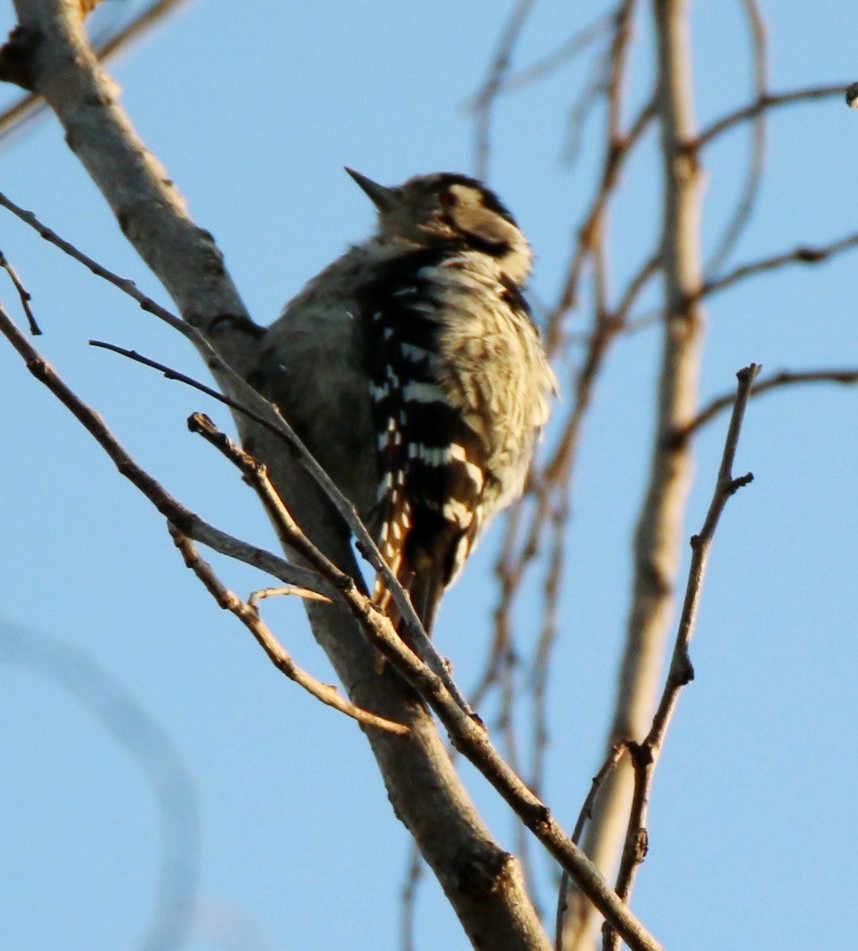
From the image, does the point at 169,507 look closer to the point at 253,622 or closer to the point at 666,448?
the point at 253,622

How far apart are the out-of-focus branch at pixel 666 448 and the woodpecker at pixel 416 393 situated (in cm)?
69

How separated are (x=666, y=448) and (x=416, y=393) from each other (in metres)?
1.03

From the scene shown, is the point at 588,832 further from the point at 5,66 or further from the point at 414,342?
the point at 5,66

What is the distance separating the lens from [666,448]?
10.3 feet

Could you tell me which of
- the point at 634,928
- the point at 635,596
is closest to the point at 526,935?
the point at 634,928

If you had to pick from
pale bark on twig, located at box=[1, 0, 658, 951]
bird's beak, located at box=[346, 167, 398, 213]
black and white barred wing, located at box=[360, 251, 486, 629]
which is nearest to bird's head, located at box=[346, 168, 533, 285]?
bird's beak, located at box=[346, 167, 398, 213]

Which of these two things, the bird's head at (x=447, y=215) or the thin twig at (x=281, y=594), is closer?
the thin twig at (x=281, y=594)

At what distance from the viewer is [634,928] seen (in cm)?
177

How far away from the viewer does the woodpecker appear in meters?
3.85

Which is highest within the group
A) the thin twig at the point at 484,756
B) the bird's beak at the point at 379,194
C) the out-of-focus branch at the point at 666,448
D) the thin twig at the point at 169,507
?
the bird's beak at the point at 379,194

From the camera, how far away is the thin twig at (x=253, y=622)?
72.4 inches

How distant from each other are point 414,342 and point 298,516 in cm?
120

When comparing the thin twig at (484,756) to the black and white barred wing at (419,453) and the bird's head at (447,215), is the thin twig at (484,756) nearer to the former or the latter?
the black and white barred wing at (419,453)

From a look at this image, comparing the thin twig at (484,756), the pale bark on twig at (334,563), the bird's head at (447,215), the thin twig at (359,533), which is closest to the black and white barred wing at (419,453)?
the pale bark on twig at (334,563)
